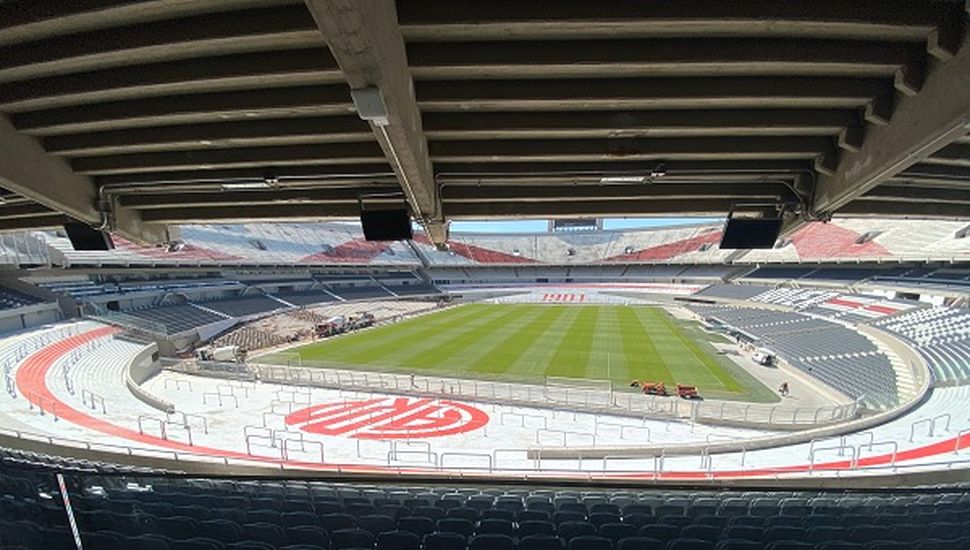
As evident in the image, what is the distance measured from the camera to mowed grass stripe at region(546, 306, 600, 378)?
68.4ft

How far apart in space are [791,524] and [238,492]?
6973mm

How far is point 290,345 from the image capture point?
2841 cm

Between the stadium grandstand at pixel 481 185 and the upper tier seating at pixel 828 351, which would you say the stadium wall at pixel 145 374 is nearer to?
the stadium grandstand at pixel 481 185

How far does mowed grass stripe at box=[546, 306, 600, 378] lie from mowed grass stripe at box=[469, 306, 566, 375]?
1.94 m

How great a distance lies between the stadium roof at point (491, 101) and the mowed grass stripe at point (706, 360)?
13.7 metres

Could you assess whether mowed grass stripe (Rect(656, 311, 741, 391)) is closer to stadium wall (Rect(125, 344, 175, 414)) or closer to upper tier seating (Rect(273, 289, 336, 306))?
stadium wall (Rect(125, 344, 175, 414))

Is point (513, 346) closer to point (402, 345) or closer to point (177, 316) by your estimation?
point (402, 345)

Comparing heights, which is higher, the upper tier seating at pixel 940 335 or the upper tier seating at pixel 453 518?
the upper tier seating at pixel 453 518

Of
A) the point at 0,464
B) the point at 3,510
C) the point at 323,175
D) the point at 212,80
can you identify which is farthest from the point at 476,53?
the point at 0,464

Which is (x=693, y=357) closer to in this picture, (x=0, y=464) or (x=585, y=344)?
(x=585, y=344)

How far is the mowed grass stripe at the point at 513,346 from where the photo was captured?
2161 centimetres

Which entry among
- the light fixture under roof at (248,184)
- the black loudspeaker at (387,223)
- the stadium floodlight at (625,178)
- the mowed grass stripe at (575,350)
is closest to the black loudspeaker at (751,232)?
the stadium floodlight at (625,178)

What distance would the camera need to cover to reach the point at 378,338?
2934 cm

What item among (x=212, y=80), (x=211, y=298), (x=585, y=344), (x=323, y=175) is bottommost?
(x=585, y=344)
